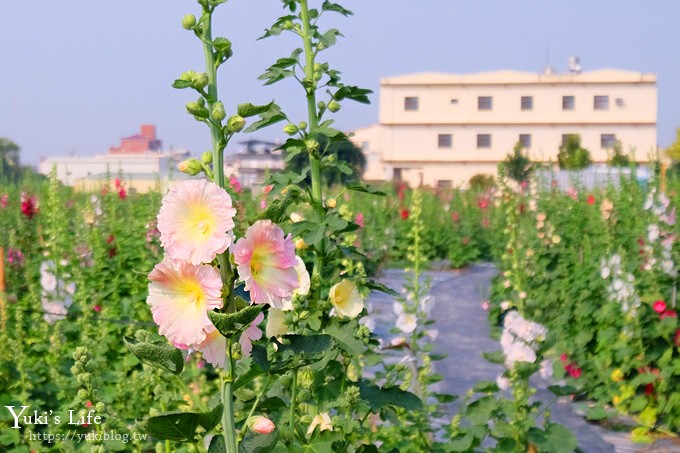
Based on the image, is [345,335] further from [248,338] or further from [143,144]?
[143,144]

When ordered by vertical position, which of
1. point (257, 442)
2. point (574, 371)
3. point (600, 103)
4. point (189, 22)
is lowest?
point (574, 371)

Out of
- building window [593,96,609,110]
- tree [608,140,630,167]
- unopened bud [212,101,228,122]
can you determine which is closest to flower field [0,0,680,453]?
unopened bud [212,101,228,122]

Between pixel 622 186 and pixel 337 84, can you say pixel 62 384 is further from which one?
pixel 622 186

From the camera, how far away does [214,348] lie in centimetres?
134

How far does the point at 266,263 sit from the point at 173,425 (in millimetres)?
268

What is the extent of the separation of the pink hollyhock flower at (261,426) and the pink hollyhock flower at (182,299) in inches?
8.2

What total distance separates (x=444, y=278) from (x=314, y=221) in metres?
9.16

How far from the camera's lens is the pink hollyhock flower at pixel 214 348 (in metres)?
1.33

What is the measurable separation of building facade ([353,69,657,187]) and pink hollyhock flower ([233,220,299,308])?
5788cm

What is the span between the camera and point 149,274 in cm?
130

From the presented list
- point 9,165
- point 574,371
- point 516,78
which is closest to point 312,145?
point 574,371

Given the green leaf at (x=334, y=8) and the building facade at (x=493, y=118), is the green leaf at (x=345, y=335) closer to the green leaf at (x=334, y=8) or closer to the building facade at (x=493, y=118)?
the green leaf at (x=334, y=8)

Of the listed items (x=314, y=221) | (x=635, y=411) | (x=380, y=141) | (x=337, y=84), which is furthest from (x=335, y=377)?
(x=380, y=141)

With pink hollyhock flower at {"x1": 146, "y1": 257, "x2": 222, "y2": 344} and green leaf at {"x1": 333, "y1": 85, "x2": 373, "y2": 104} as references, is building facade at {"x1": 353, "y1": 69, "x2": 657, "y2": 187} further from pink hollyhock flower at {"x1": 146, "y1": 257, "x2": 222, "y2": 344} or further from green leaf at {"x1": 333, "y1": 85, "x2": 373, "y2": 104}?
pink hollyhock flower at {"x1": 146, "y1": 257, "x2": 222, "y2": 344}
